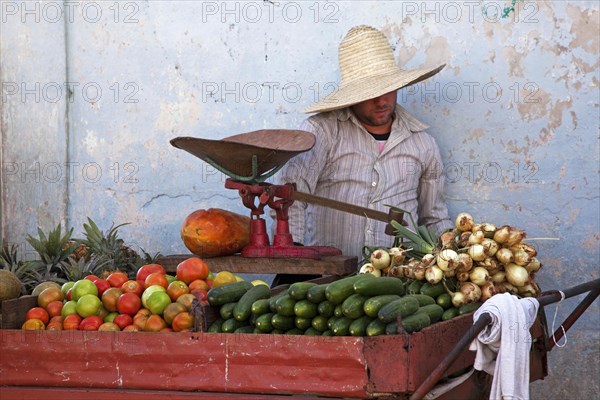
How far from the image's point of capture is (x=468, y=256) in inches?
167

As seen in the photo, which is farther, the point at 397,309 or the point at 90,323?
the point at 90,323

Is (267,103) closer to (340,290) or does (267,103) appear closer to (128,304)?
(128,304)

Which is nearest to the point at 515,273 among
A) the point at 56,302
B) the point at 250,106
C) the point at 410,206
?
the point at 410,206

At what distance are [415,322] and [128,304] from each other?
113 cm

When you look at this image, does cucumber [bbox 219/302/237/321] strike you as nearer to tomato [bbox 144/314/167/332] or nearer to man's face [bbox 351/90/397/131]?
tomato [bbox 144/314/167/332]

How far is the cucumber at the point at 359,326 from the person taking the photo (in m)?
→ 3.42

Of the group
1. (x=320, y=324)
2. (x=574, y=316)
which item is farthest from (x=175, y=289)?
(x=574, y=316)

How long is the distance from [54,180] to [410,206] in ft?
7.66

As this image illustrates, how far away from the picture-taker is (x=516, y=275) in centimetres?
428

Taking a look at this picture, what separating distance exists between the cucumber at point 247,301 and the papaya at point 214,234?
45.6 inches

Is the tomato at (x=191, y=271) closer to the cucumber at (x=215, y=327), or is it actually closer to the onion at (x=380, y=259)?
the cucumber at (x=215, y=327)

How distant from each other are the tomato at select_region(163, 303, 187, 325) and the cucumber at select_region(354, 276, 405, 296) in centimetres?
68

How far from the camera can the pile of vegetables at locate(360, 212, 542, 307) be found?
13.7 ft

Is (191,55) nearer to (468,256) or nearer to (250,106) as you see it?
(250,106)
